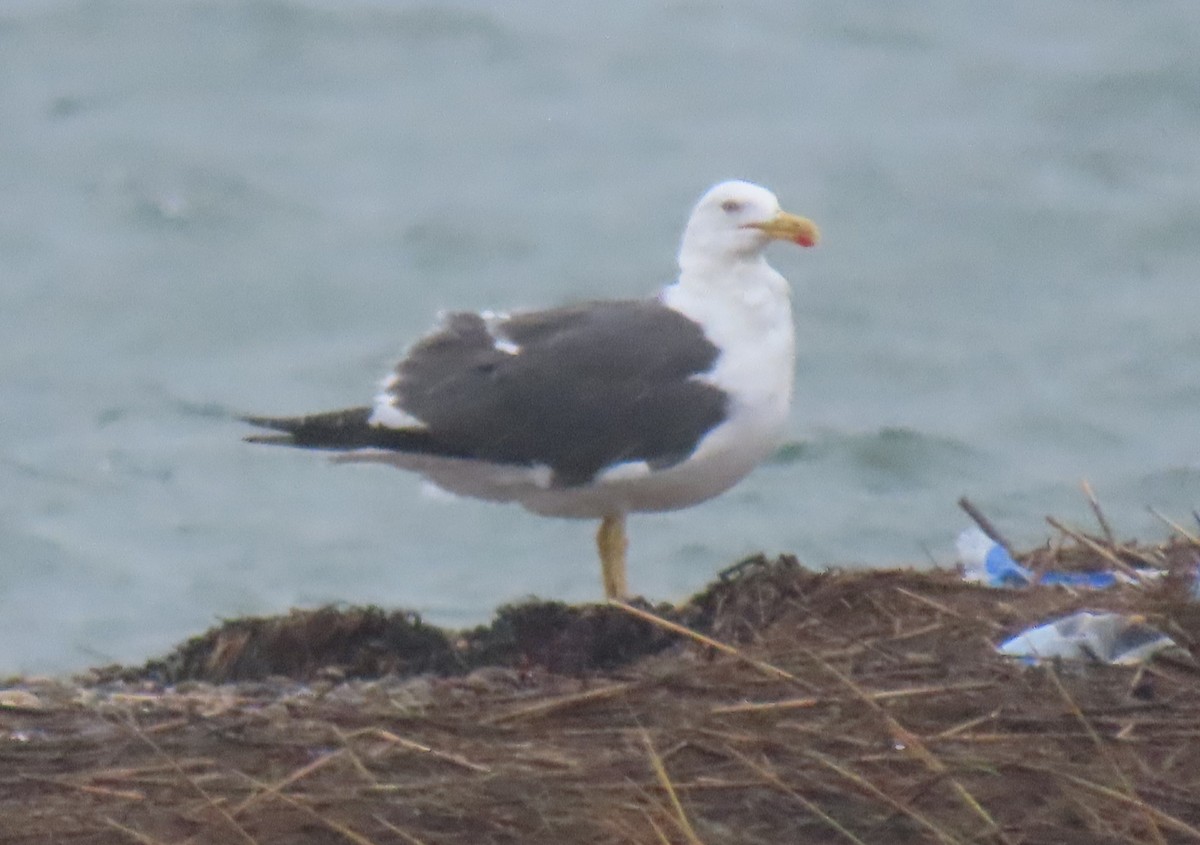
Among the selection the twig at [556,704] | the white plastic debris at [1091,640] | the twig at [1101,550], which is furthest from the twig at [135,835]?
the twig at [1101,550]

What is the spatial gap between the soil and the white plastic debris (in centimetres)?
4

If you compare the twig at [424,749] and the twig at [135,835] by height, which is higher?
the twig at [424,749]

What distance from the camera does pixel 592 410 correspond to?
5719 mm

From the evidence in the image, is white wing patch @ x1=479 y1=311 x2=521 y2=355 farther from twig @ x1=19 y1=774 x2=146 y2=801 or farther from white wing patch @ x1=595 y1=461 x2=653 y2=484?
twig @ x1=19 y1=774 x2=146 y2=801

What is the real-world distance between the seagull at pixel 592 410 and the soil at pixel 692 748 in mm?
1413

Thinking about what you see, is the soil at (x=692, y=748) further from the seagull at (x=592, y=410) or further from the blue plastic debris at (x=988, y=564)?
the seagull at (x=592, y=410)

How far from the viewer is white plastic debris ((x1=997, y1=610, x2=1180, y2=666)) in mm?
3723

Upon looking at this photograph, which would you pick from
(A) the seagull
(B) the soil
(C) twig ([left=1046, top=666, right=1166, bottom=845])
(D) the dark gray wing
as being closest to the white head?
(A) the seagull

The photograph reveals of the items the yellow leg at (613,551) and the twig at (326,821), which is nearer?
the twig at (326,821)

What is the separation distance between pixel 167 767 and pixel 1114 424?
26.8ft

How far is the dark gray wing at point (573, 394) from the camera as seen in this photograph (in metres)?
5.64

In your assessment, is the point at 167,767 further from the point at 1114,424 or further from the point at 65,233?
the point at 65,233

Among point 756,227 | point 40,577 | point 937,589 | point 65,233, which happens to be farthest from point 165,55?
point 937,589

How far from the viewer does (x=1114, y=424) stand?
1117cm
